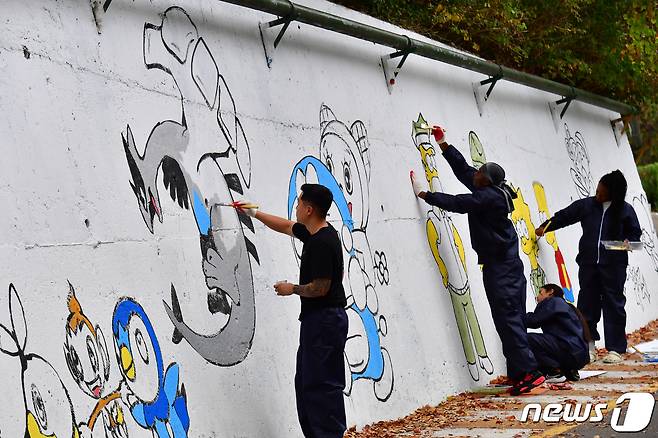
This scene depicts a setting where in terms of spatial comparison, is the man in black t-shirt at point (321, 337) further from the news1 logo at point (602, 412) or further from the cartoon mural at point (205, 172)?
the news1 logo at point (602, 412)

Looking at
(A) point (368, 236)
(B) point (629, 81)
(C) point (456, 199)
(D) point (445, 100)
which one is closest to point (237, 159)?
(A) point (368, 236)

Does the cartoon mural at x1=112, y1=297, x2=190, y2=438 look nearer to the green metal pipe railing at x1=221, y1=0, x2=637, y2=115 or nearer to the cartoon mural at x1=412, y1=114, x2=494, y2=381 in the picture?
the green metal pipe railing at x1=221, y1=0, x2=637, y2=115

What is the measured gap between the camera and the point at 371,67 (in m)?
9.80

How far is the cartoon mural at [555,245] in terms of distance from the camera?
12.9 meters

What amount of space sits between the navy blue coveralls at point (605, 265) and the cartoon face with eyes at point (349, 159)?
3645 millimetres

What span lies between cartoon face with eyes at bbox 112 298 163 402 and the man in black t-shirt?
41.2 inches

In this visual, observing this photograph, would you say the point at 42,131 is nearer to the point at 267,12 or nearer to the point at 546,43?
the point at 267,12

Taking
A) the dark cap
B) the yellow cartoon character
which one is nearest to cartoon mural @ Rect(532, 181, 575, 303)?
the yellow cartoon character

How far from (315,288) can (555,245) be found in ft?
22.9

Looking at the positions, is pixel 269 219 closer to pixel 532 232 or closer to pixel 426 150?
pixel 426 150

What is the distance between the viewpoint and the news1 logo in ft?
25.5

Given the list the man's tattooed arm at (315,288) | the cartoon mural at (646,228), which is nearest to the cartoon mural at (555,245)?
the cartoon mural at (646,228)

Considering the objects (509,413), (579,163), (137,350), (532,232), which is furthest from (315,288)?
(579,163)

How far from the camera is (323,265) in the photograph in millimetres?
6762
